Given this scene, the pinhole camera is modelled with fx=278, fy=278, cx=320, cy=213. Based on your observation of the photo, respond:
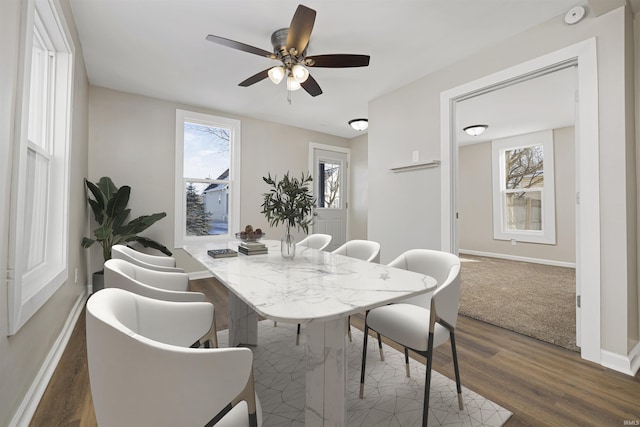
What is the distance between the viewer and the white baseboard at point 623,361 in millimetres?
1804

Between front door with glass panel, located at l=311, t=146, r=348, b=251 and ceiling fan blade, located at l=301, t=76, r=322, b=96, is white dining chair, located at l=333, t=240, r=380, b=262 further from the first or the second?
front door with glass panel, located at l=311, t=146, r=348, b=251

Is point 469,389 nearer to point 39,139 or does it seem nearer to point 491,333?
point 491,333

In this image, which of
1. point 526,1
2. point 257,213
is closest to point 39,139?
point 257,213

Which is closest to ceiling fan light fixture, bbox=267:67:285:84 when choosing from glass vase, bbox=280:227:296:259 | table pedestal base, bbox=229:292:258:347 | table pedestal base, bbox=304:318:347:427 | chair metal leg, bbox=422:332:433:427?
glass vase, bbox=280:227:296:259

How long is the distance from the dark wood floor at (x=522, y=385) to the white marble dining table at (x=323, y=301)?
3.26ft

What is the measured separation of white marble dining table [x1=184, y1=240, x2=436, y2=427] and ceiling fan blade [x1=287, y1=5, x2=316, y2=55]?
5.14 ft

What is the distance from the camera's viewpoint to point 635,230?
1960 millimetres

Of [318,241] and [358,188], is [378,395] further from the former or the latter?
[358,188]

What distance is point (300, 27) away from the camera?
187cm

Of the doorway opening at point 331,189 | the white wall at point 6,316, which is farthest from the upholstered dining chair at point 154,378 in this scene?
the doorway opening at point 331,189

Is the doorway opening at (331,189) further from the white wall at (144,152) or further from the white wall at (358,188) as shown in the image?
the white wall at (144,152)

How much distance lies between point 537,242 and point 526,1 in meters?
5.01

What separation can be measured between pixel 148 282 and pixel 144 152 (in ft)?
9.46

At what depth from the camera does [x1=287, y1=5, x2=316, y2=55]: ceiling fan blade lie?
1727 millimetres
